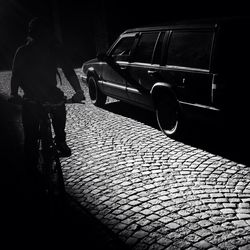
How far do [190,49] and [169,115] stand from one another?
50.3 inches

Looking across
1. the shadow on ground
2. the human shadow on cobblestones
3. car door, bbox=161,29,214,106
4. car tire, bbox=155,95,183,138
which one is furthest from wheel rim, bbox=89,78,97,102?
the shadow on ground

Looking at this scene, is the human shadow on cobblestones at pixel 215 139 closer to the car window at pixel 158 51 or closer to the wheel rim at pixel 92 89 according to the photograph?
the car window at pixel 158 51

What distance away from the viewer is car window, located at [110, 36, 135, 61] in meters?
7.01

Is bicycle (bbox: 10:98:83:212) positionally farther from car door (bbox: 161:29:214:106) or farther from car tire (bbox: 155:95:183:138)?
car tire (bbox: 155:95:183:138)

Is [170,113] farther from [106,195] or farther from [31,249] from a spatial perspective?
[31,249]

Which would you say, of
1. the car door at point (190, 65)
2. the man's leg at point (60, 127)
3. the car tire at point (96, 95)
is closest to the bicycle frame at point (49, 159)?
the man's leg at point (60, 127)

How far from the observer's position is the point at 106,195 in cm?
387

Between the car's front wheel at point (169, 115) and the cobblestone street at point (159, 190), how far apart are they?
0.17 m

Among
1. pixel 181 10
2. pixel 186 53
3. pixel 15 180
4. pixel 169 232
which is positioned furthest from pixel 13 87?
pixel 181 10

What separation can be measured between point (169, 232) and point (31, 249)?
1300 millimetres

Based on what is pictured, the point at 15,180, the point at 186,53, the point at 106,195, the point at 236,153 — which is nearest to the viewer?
the point at 106,195

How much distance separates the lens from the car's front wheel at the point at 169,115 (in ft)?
18.4

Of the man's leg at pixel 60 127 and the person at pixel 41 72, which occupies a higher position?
the person at pixel 41 72

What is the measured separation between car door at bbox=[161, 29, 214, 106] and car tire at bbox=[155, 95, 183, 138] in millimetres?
318
